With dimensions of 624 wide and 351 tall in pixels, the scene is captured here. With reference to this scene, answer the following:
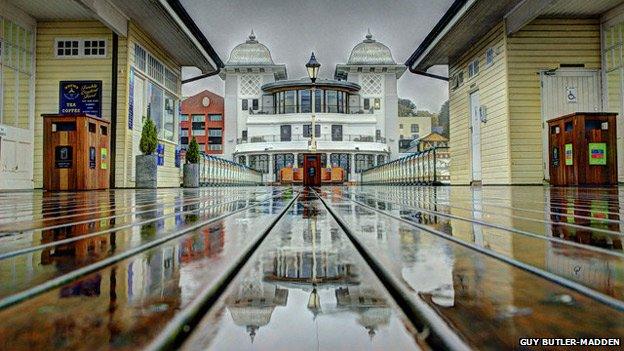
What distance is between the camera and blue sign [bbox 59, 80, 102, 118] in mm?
13203

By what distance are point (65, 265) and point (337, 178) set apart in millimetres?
→ 37065

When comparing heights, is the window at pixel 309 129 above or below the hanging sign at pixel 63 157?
above

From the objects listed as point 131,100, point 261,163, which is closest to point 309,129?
point 261,163

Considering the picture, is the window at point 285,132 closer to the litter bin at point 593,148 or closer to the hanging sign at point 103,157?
the hanging sign at point 103,157

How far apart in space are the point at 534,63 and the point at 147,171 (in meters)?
11.9

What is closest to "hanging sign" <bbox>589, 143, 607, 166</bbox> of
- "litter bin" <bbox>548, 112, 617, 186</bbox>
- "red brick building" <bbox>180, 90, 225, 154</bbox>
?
"litter bin" <bbox>548, 112, 617, 186</bbox>

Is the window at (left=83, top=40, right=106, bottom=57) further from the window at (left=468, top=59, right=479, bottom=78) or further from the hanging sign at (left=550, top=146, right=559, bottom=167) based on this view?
the hanging sign at (left=550, top=146, right=559, bottom=167)

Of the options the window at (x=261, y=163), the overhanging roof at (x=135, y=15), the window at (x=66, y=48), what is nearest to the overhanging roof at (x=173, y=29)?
the overhanging roof at (x=135, y=15)

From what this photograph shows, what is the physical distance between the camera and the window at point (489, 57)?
13.7m

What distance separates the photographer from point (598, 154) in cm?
991

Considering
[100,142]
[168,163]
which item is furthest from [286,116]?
[100,142]

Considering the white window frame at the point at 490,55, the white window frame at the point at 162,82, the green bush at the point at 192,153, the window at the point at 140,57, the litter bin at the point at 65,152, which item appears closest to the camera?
the litter bin at the point at 65,152

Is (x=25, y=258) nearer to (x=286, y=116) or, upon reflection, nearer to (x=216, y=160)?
(x=216, y=160)

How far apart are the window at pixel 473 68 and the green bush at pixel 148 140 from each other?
11012mm
